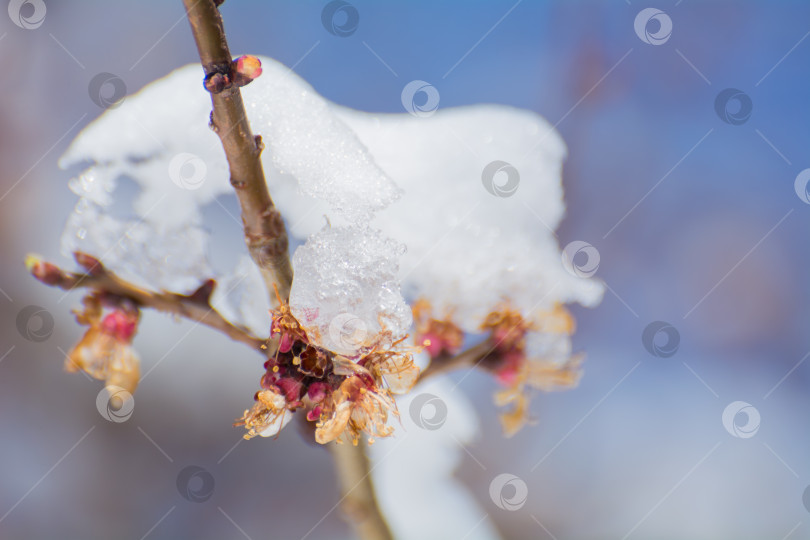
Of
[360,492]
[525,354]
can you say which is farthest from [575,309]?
[360,492]

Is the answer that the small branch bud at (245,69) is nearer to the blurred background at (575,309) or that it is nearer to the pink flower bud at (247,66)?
the pink flower bud at (247,66)

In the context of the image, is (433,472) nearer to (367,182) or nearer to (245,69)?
(367,182)

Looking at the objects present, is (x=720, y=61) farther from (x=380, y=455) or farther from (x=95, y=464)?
(x=95, y=464)

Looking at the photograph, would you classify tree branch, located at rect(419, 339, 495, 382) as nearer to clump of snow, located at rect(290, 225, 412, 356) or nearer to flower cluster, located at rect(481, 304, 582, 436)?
flower cluster, located at rect(481, 304, 582, 436)

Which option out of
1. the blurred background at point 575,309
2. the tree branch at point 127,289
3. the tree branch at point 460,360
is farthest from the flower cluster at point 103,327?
the tree branch at point 460,360

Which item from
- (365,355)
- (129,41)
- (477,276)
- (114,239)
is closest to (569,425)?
(477,276)

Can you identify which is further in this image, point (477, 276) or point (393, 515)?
point (393, 515)
